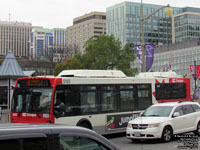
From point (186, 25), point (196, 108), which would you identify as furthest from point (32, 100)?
point (186, 25)

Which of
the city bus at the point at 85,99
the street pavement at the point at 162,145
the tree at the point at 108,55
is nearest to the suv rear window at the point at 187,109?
the street pavement at the point at 162,145

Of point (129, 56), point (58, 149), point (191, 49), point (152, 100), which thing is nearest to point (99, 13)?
point (191, 49)

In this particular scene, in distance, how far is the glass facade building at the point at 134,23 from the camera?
445ft

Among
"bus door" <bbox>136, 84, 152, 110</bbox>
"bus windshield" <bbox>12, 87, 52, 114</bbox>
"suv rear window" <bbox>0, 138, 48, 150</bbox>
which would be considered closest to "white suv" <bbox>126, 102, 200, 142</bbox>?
"bus door" <bbox>136, 84, 152, 110</bbox>

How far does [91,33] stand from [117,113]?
17444 centimetres

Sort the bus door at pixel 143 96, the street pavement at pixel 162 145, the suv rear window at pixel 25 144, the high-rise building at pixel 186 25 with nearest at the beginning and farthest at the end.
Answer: the suv rear window at pixel 25 144, the street pavement at pixel 162 145, the bus door at pixel 143 96, the high-rise building at pixel 186 25

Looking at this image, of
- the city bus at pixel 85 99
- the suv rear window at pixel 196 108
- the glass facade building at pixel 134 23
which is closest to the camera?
the city bus at pixel 85 99

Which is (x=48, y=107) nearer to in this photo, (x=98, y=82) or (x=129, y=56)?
(x=98, y=82)

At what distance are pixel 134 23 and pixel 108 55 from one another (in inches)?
3737

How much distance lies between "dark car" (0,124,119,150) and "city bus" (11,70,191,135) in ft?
29.8

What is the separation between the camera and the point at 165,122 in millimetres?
13609

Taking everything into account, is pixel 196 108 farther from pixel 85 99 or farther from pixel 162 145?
pixel 85 99

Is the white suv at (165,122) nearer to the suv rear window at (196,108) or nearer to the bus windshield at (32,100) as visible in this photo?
the suv rear window at (196,108)

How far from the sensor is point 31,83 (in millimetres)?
14297
